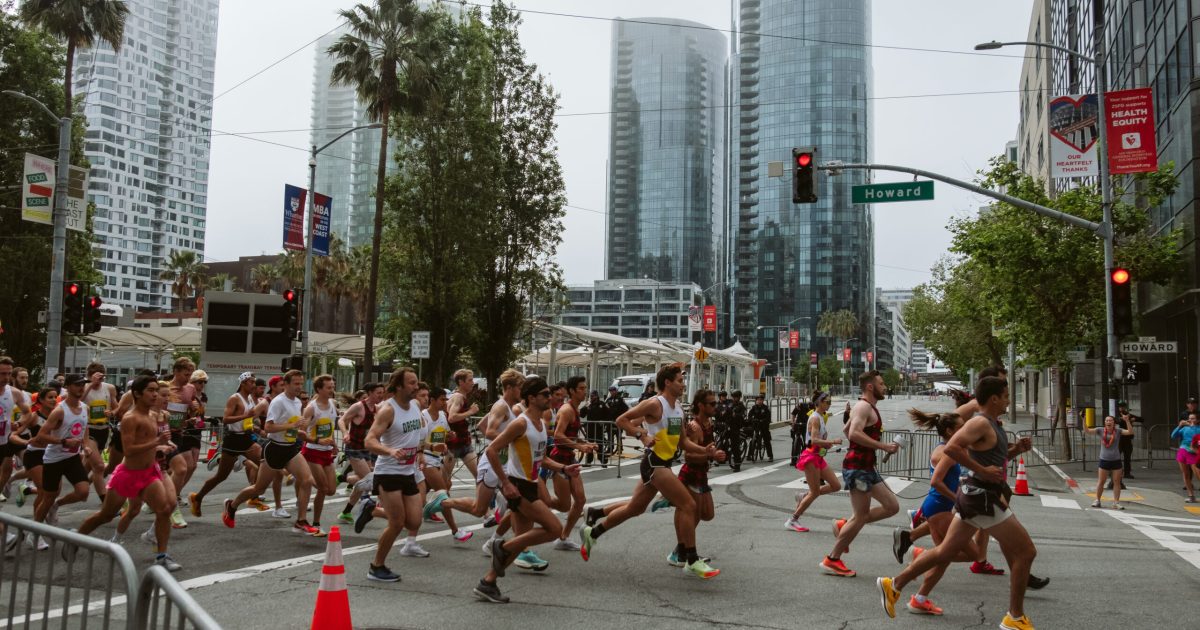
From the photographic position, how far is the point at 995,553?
9.71 metres

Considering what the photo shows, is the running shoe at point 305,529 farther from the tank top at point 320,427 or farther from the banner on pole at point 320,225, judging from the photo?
the banner on pole at point 320,225

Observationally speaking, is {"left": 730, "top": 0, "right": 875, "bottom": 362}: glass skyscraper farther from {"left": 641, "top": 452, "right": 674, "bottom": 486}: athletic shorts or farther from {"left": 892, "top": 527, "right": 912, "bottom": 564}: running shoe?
{"left": 641, "top": 452, "right": 674, "bottom": 486}: athletic shorts

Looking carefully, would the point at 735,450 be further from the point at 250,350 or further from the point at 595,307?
the point at 595,307

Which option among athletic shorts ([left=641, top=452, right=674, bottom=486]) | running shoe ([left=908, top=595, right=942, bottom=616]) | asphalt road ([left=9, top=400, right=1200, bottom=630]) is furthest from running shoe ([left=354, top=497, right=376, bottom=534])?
running shoe ([left=908, top=595, right=942, bottom=616])

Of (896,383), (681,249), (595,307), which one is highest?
(681,249)

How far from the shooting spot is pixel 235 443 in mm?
11734

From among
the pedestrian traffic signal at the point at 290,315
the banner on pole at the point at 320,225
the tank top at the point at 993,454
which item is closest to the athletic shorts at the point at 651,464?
the tank top at the point at 993,454

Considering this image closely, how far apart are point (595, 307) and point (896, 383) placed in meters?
62.9

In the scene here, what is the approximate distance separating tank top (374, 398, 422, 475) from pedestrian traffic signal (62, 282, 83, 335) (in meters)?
14.4

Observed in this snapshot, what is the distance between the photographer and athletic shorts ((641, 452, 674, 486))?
8211 mm

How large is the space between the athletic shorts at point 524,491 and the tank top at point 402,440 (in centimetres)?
100

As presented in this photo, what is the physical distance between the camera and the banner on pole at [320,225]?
1035 inches

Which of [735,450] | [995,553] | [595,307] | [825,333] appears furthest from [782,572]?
[595,307]

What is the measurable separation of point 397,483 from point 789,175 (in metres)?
153
